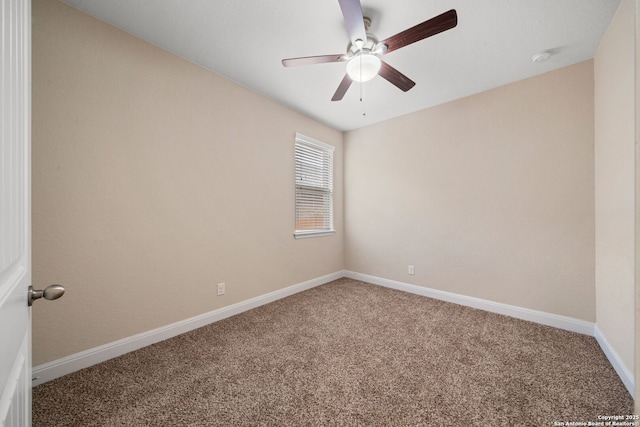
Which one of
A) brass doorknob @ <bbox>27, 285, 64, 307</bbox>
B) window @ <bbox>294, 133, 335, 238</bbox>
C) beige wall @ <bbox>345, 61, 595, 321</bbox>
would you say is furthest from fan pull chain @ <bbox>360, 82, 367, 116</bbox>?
brass doorknob @ <bbox>27, 285, 64, 307</bbox>

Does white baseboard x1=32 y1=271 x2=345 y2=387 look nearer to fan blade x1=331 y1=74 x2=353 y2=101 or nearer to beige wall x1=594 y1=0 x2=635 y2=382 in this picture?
fan blade x1=331 y1=74 x2=353 y2=101

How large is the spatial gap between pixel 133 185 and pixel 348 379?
83.4 inches

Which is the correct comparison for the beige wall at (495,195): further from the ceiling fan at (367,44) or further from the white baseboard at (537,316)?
the ceiling fan at (367,44)

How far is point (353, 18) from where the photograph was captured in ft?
4.66

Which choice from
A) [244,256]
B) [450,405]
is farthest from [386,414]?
[244,256]

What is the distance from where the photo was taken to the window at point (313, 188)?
10.9 ft

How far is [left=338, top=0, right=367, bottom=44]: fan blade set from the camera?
4.31 feet

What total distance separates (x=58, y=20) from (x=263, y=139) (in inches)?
66.1

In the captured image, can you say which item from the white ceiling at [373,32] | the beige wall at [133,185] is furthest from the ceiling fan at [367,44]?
the beige wall at [133,185]

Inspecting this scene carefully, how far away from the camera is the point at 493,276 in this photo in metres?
2.62

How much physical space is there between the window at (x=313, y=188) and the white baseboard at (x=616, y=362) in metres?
2.85

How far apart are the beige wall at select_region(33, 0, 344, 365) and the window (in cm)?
58

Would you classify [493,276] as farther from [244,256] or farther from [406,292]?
[244,256]

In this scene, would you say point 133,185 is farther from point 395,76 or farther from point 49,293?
point 395,76
